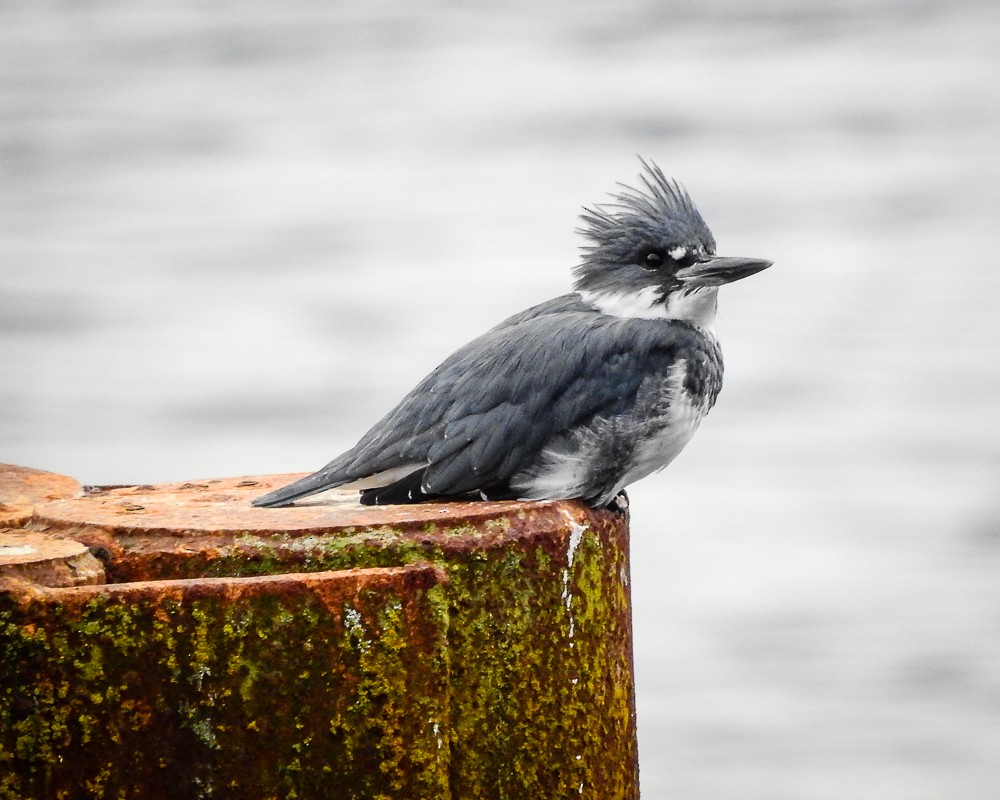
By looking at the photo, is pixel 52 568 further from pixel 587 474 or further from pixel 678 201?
pixel 678 201

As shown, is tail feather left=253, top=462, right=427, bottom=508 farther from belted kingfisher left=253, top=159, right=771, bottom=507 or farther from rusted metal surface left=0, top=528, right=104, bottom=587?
rusted metal surface left=0, top=528, right=104, bottom=587

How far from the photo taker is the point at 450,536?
9.46 ft

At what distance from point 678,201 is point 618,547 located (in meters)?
1.81

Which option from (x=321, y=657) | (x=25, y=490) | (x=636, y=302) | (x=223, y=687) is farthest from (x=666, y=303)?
(x=223, y=687)

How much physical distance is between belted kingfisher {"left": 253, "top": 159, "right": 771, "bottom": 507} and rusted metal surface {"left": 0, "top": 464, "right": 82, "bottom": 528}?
52 centimetres

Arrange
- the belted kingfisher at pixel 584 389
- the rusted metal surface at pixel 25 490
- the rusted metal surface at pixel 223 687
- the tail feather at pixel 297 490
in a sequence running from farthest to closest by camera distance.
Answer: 1. the belted kingfisher at pixel 584 389
2. the tail feather at pixel 297 490
3. the rusted metal surface at pixel 25 490
4. the rusted metal surface at pixel 223 687

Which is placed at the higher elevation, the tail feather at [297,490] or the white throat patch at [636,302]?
the white throat patch at [636,302]

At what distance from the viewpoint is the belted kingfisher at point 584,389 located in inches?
148

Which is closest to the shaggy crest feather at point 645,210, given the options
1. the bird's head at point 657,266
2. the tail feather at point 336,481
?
the bird's head at point 657,266

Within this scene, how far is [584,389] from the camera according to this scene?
13.4 feet

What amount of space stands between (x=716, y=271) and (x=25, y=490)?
214cm

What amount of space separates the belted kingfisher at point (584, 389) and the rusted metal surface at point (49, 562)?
2.06ft

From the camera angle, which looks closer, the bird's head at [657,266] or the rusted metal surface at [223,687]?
the rusted metal surface at [223,687]

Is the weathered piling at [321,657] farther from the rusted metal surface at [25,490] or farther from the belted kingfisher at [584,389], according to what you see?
the belted kingfisher at [584,389]
